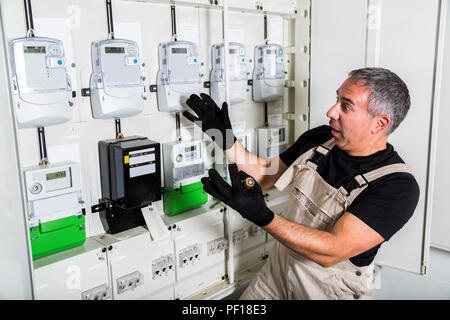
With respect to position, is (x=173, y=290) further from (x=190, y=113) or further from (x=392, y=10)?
(x=392, y=10)

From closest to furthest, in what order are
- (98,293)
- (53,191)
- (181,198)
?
1. (53,191)
2. (98,293)
3. (181,198)

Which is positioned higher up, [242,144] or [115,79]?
[115,79]

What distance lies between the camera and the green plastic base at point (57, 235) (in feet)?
5.89

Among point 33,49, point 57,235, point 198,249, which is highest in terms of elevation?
point 33,49

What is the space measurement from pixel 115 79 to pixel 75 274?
940 mm

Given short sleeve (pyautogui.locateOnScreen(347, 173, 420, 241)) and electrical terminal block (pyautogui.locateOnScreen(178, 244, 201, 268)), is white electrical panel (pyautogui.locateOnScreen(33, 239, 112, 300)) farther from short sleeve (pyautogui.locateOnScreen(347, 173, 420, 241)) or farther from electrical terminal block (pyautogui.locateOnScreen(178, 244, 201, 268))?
short sleeve (pyautogui.locateOnScreen(347, 173, 420, 241))

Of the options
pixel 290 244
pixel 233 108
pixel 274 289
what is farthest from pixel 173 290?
pixel 233 108

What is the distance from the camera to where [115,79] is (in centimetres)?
199

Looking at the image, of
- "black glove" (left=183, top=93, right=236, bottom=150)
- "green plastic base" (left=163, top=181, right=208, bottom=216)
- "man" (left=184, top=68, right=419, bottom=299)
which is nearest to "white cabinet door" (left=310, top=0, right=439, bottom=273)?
"man" (left=184, top=68, right=419, bottom=299)

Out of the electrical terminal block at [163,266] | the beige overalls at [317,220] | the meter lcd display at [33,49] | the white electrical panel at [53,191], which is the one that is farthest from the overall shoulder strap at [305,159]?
the meter lcd display at [33,49]

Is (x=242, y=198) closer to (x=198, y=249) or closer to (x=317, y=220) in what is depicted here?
(x=317, y=220)

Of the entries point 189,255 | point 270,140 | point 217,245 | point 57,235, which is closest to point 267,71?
point 270,140

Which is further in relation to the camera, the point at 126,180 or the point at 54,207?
the point at 126,180

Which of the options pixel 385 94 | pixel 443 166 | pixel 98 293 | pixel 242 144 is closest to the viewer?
pixel 385 94
